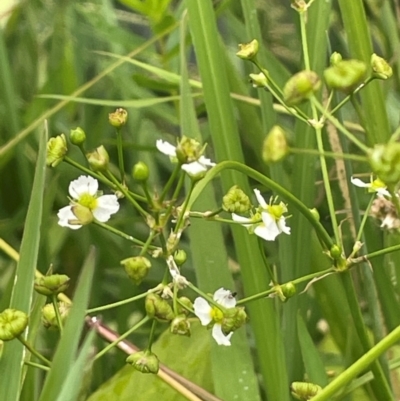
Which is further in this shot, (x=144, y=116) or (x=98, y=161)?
(x=144, y=116)

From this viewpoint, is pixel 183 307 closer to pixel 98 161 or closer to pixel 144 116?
pixel 98 161

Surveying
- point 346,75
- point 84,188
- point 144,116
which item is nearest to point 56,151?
point 84,188

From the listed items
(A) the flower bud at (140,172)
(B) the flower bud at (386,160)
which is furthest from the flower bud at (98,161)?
(B) the flower bud at (386,160)

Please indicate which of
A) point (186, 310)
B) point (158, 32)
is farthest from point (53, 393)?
point (158, 32)

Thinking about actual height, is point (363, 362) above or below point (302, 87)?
below

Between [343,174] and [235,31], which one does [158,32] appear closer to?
[235,31]
